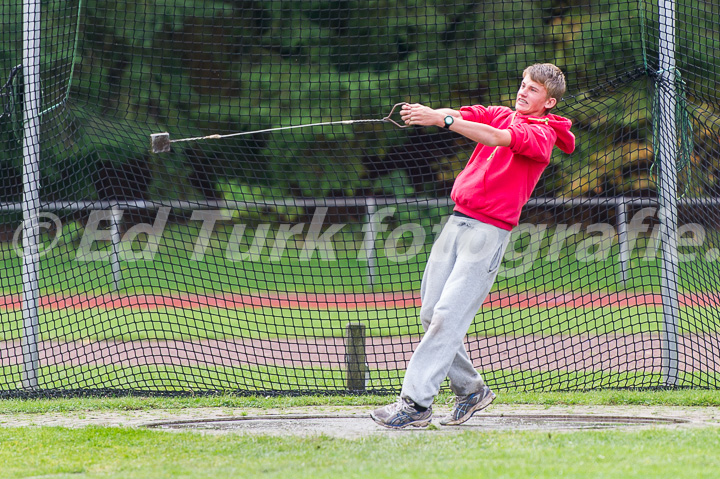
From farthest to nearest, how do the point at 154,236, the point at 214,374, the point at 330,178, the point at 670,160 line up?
the point at 330,178 → the point at 154,236 → the point at 214,374 → the point at 670,160

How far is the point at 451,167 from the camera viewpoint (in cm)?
1352

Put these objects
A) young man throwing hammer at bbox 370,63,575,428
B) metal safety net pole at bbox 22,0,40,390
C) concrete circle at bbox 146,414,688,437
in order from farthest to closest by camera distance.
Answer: metal safety net pole at bbox 22,0,40,390 → concrete circle at bbox 146,414,688,437 → young man throwing hammer at bbox 370,63,575,428

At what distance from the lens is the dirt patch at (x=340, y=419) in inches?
181

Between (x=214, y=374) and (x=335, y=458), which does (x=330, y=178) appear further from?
(x=335, y=458)

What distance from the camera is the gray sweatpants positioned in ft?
14.2

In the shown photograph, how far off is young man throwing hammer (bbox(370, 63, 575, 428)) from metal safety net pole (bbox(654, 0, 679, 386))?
2.05m

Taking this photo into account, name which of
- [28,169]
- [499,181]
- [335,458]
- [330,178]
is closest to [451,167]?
[330,178]

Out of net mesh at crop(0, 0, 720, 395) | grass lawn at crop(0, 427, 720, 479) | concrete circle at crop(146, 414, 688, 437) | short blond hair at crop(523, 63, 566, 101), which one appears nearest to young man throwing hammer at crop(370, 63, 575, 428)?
short blond hair at crop(523, 63, 566, 101)

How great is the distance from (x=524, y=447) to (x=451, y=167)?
9.89 m

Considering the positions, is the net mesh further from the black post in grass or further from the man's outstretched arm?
the man's outstretched arm

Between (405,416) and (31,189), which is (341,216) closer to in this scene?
(31,189)

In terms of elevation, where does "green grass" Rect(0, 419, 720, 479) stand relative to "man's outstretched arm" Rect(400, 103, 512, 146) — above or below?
below

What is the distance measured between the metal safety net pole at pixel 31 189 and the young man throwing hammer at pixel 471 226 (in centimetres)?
299

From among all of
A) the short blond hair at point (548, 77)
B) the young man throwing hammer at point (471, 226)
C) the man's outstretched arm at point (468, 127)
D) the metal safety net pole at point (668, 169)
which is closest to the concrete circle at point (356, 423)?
the young man throwing hammer at point (471, 226)
